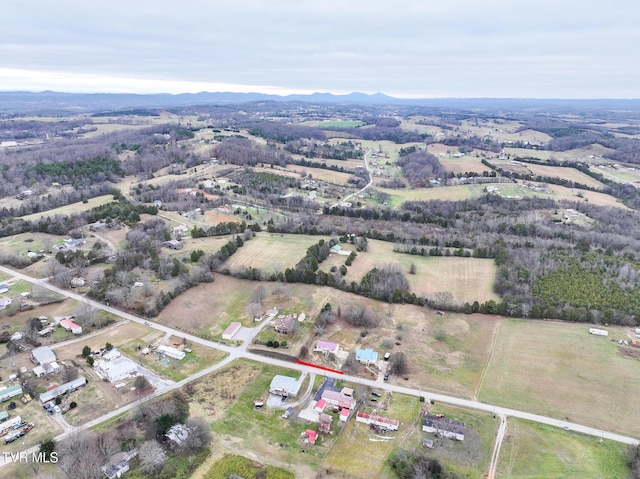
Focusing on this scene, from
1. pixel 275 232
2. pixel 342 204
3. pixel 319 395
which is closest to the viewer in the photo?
pixel 319 395

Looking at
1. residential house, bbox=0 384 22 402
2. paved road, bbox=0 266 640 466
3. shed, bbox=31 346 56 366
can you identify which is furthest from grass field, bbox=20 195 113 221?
residential house, bbox=0 384 22 402

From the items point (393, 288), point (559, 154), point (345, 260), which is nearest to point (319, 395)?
point (393, 288)

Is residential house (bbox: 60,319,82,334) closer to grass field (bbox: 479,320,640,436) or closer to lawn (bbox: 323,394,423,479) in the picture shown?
lawn (bbox: 323,394,423,479)

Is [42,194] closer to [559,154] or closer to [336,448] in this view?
[336,448]

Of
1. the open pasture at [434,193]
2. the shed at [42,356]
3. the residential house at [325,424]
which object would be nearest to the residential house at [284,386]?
the residential house at [325,424]

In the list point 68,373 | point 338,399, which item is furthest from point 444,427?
point 68,373

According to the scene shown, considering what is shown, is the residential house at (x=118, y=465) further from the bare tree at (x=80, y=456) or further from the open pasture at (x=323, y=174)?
the open pasture at (x=323, y=174)
